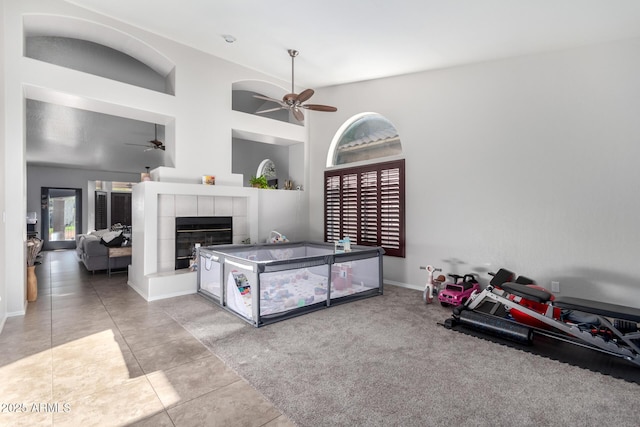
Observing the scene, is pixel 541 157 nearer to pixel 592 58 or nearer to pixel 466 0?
pixel 592 58

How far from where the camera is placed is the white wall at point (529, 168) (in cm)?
329

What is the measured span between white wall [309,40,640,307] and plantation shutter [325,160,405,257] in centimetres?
21

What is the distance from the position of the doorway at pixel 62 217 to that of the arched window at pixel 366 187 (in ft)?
32.7

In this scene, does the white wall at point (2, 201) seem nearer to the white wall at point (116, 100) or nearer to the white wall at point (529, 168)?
the white wall at point (116, 100)

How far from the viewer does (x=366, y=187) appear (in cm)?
542

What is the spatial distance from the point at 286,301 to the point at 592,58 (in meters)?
4.32

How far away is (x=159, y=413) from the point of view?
1852 mm

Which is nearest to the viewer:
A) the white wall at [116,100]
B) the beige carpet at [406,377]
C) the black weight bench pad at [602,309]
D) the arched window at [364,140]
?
the beige carpet at [406,377]

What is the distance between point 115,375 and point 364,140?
15.6 ft

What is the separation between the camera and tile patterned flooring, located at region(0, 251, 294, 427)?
1.83 meters

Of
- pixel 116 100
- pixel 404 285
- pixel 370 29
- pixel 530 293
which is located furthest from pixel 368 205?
pixel 116 100

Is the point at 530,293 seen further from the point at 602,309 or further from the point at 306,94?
the point at 306,94

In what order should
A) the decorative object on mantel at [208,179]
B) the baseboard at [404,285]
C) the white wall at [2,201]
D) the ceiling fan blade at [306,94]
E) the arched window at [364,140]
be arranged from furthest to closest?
the arched window at [364,140]
the decorative object on mantel at [208,179]
the baseboard at [404,285]
the ceiling fan blade at [306,94]
the white wall at [2,201]

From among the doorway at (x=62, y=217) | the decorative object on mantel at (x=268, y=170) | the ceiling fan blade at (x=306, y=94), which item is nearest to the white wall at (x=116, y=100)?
the ceiling fan blade at (x=306, y=94)
